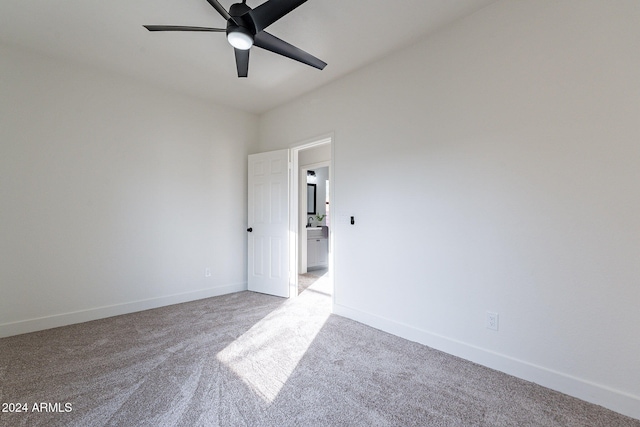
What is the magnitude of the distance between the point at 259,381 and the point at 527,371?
1.86m

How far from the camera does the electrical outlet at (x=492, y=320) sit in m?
2.12

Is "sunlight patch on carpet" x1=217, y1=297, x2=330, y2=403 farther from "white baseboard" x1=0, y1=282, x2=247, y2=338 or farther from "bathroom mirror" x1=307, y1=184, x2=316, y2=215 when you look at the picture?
"bathroom mirror" x1=307, y1=184, x2=316, y2=215

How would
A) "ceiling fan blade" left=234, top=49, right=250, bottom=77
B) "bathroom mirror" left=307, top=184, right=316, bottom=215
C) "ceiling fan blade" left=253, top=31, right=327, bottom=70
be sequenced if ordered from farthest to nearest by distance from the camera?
"bathroom mirror" left=307, top=184, right=316, bottom=215
"ceiling fan blade" left=234, top=49, right=250, bottom=77
"ceiling fan blade" left=253, top=31, right=327, bottom=70

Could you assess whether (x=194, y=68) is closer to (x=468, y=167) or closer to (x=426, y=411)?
(x=468, y=167)

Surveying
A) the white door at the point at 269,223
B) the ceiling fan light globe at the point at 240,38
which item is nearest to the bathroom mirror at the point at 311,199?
the white door at the point at 269,223

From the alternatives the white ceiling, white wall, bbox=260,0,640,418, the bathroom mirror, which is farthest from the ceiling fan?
the bathroom mirror

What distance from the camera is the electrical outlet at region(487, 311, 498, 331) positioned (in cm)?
212

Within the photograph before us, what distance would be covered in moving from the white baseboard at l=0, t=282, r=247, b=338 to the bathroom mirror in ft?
9.63

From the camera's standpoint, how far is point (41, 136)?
2.84m

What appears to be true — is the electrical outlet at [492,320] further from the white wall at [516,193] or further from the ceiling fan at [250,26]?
the ceiling fan at [250,26]

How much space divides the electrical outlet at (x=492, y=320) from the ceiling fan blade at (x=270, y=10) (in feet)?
A: 8.18

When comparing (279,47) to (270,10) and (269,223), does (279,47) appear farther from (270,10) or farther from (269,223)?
(269,223)

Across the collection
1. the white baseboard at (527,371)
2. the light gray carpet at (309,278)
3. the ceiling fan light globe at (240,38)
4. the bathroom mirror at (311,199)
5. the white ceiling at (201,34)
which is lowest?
the light gray carpet at (309,278)

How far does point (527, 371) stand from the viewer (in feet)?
6.43
